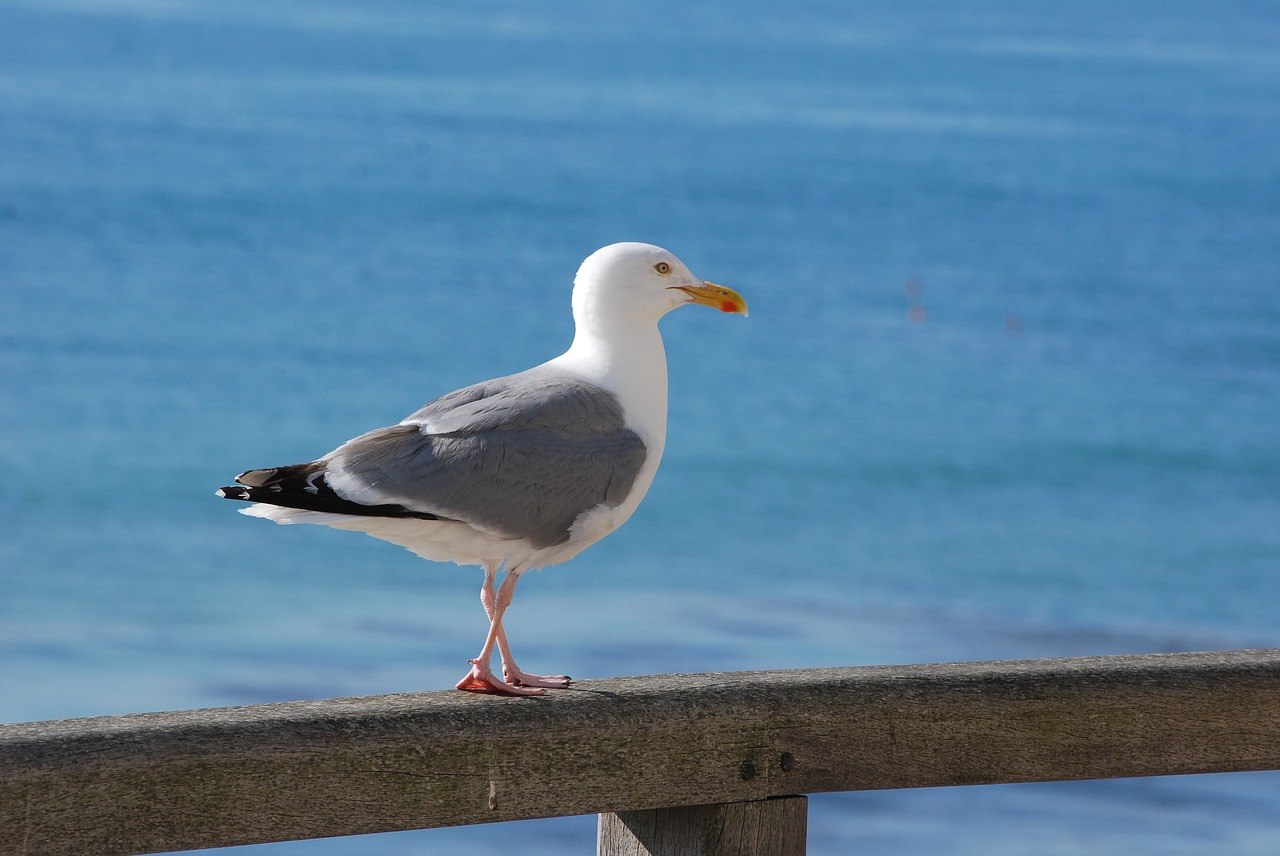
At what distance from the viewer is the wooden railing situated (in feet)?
6.74

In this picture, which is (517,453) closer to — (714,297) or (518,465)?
(518,465)

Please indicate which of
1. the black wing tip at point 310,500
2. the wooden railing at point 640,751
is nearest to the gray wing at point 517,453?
the black wing tip at point 310,500

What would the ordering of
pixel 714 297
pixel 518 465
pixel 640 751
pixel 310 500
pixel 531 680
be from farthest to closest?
pixel 714 297, pixel 518 465, pixel 531 680, pixel 310 500, pixel 640 751

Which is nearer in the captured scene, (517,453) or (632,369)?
(517,453)

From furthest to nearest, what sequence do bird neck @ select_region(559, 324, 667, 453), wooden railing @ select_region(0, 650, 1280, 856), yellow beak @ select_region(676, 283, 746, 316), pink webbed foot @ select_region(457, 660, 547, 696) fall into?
yellow beak @ select_region(676, 283, 746, 316) < bird neck @ select_region(559, 324, 667, 453) < pink webbed foot @ select_region(457, 660, 547, 696) < wooden railing @ select_region(0, 650, 1280, 856)

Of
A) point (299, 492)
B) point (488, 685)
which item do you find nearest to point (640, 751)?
point (488, 685)

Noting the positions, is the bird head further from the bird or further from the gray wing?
the gray wing

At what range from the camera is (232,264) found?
20.7 m

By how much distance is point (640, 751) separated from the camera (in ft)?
7.70

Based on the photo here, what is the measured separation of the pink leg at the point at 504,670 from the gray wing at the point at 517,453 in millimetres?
134

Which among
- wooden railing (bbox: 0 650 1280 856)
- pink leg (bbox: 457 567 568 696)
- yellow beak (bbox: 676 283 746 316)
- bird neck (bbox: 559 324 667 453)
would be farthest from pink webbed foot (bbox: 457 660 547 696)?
yellow beak (bbox: 676 283 746 316)

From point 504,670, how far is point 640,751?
0.73m

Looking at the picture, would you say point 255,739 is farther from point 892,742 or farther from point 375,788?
point 892,742

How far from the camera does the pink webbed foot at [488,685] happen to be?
2723 millimetres
